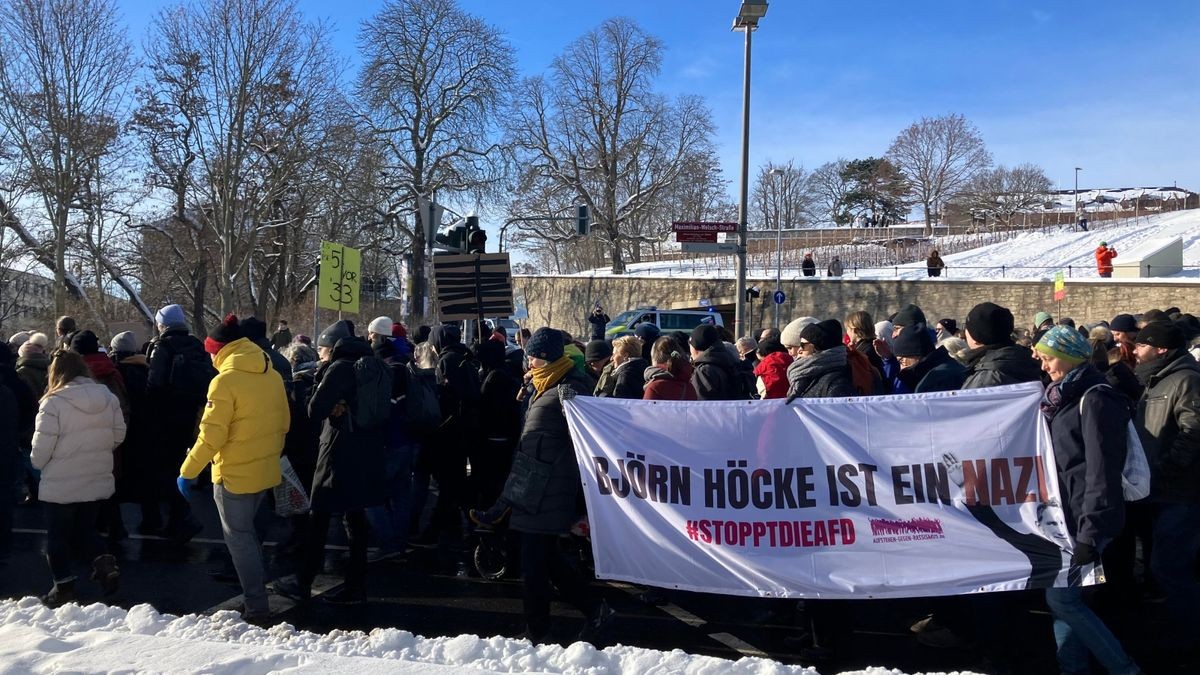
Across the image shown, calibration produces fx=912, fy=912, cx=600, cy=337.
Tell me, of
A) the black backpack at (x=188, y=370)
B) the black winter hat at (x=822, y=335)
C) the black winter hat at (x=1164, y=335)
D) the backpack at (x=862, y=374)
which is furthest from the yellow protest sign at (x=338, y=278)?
the black winter hat at (x=1164, y=335)

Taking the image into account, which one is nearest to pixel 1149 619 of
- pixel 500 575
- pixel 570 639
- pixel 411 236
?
pixel 570 639

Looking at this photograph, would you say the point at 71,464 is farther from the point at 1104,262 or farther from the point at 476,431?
the point at 1104,262

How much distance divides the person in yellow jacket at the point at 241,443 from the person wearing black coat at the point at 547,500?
1.55 metres

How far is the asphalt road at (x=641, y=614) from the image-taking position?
16.4 ft

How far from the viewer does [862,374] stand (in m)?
5.90

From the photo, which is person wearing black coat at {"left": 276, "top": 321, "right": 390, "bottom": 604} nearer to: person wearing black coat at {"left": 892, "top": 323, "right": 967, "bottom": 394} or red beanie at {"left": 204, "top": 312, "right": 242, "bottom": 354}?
red beanie at {"left": 204, "top": 312, "right": 242, "bottom": 354}

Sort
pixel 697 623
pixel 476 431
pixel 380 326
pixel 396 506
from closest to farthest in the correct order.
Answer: pixel 697 623 → pixel 476 431 → pixel 396 506 → pixel 380 326

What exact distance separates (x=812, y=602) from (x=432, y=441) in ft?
11.4

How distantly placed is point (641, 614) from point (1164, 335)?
3.46 m

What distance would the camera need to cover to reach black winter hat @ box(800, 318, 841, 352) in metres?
5.28

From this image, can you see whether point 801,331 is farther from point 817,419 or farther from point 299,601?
point 299,601

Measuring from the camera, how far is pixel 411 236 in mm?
39625

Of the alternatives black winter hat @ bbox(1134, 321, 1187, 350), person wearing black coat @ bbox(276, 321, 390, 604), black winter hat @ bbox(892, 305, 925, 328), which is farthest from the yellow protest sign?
black winter hat @ bbox(1134, 321, 1187, 350)

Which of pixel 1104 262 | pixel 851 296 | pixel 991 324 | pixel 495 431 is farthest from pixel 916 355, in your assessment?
pixel 851 296
